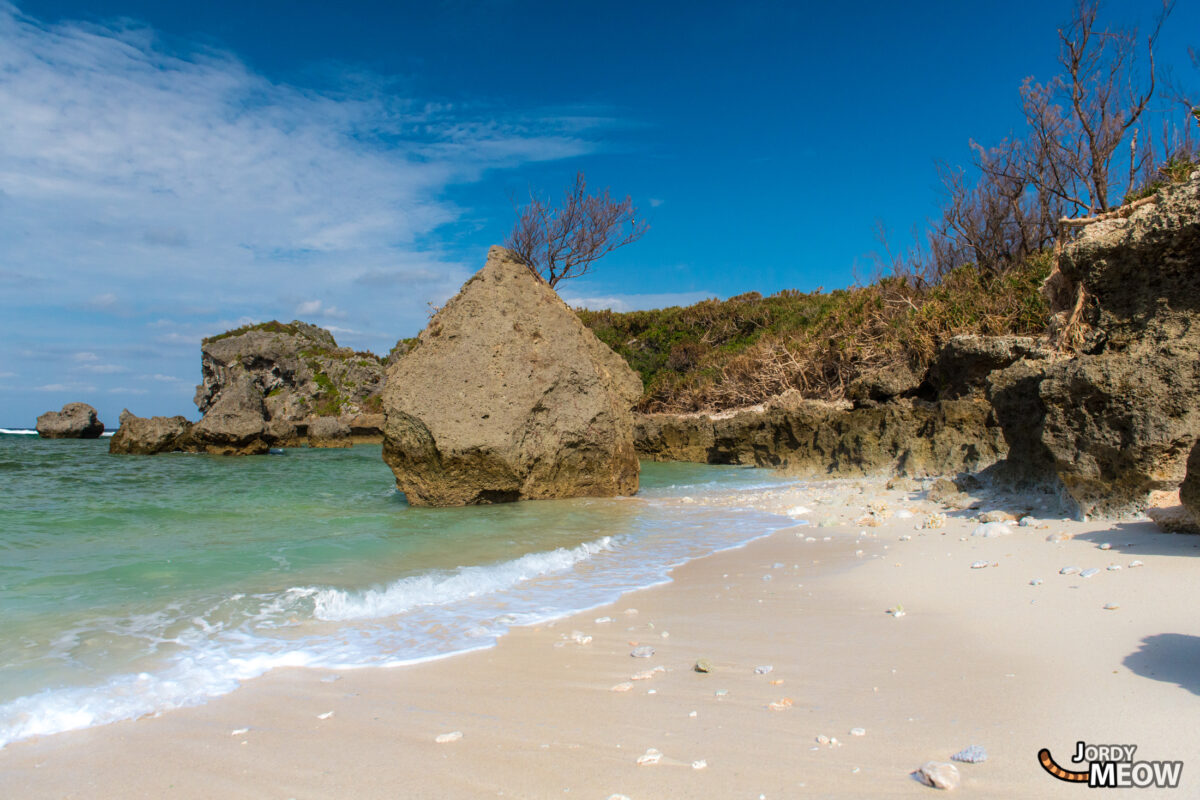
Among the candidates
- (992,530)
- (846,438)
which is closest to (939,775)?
(992,530)

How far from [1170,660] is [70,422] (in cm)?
3659

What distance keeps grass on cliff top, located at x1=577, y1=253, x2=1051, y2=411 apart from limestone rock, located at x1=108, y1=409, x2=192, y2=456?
48.8 feet

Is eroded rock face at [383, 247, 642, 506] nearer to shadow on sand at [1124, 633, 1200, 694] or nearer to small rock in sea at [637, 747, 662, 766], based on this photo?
small rock in sea at [637, 747, 662, 766]

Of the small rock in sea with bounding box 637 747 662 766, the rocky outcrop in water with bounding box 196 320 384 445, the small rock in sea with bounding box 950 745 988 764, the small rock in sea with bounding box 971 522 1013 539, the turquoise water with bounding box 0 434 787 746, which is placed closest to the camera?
the small rock in sea with bounding box 950 745 988 764

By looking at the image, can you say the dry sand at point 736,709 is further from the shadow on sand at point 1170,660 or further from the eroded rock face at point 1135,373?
the eroded rock face at point 1135,373

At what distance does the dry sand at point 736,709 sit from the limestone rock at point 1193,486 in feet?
0.76

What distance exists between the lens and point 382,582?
173 inches

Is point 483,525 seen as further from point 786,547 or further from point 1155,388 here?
point 1155,388

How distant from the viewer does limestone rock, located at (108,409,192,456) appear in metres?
19.4

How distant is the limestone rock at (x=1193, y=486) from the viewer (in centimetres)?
334

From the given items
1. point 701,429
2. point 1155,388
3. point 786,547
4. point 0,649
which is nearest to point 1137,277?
point 1155,388

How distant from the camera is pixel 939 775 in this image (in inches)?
62.4

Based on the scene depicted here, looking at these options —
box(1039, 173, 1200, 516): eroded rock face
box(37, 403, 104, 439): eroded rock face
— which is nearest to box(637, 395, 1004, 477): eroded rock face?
box(1039, 173, 1200, 516): eroded rock face

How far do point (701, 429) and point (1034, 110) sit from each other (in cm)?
994
